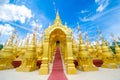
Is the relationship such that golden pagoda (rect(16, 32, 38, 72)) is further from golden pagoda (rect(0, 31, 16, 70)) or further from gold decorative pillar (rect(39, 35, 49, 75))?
golden pagoda (rect(0, 31, 16, 70))

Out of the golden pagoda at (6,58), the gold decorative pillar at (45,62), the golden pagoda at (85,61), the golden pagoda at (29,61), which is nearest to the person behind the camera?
the gold decorative pillar at (45,62)

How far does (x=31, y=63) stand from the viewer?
736cm

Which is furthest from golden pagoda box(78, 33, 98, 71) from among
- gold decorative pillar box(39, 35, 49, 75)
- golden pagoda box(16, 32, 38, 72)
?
golden pagoda box(16, 32, 38, 72)

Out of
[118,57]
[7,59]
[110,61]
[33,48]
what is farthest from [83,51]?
[7,59]

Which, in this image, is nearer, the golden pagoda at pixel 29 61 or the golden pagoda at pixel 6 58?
the golden pagoda at pixel 29 61

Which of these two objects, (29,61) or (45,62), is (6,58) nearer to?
(29,61)

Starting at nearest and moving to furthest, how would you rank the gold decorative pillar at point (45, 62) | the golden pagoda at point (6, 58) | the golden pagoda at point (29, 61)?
the gold decorative pillar at point (45, 62) → the golden pagoda at point (29, 61) → the golden pagoda at point (6, 58)

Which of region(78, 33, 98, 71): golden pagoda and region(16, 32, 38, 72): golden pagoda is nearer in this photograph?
region(16, 32, 38, 72): golden pagoda

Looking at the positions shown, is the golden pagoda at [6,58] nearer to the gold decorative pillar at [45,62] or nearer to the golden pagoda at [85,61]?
the gold decorative pillar at [45,62]

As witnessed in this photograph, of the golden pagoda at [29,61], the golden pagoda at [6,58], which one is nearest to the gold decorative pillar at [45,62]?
the golden pagoda at [29,61]

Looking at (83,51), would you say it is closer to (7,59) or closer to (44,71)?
(44,71)

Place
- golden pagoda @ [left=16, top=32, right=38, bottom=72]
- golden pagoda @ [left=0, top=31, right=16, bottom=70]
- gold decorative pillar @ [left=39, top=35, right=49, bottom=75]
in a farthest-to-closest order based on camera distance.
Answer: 1. golden pagoda @ [left=0, top=31, right=16, bottom=70]
2. golden pagoda @ [left=16, top=32, right=38, bottom=72]
3. gold decorative pillar @ [left=39, top=35, right=49, bottom=75]

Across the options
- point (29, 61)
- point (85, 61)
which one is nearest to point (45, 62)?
point (29, 61)

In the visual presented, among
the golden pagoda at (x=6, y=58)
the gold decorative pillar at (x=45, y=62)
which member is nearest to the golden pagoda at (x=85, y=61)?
the gold decorative pillar at (x=45, y=62)
